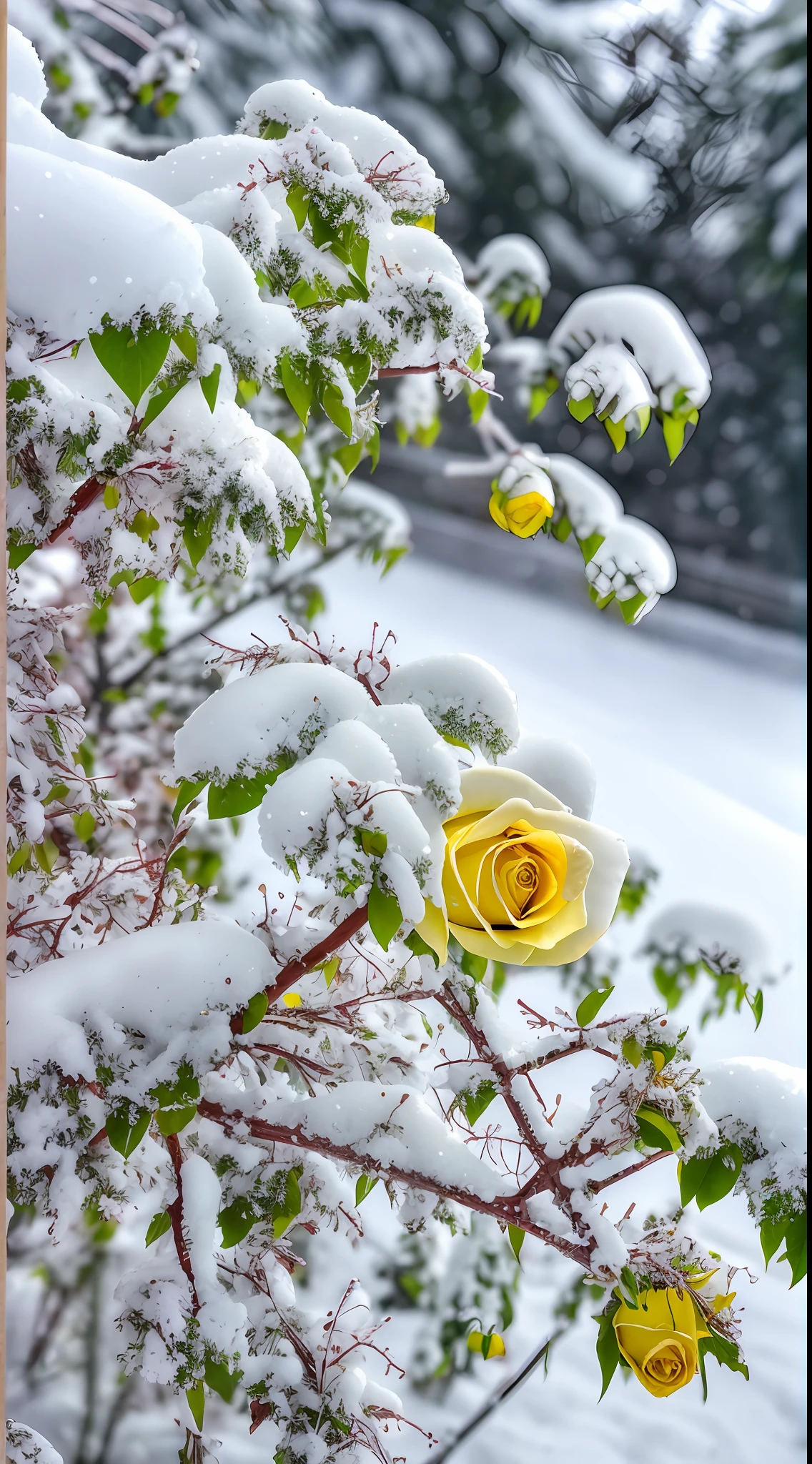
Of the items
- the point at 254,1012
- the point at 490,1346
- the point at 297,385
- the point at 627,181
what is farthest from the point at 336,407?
the point at 627,181

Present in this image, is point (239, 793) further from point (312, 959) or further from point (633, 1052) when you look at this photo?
point (633, 1052)

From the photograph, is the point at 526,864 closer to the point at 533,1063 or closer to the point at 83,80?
the point at 533,1063

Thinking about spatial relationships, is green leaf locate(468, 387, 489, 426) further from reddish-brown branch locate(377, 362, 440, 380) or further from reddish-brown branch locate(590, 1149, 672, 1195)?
reddish-brown branch locate(590, 1149, 672, 1195)

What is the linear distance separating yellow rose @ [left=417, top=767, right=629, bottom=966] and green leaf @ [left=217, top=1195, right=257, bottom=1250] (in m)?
0.17

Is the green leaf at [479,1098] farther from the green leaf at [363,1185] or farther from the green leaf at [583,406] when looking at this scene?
the green leaf at [583,406]

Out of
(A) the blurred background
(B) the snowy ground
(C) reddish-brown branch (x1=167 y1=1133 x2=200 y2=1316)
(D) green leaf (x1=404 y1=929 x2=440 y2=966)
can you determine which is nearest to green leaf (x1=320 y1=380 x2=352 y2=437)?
(D) green leaf (x1=404 y1=929 x2=440 y2=966)

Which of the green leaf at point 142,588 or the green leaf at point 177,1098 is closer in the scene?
the green leaf at point 177,1098

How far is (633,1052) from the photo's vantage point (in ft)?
1.29

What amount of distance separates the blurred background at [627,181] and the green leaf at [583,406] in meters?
1.63

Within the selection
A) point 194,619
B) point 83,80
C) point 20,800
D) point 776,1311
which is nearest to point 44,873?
point 20,800

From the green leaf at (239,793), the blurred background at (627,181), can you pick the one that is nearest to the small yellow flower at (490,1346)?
the green leaf at (239,793)

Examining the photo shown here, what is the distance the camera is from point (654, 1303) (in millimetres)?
391

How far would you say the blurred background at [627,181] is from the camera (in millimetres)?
2029

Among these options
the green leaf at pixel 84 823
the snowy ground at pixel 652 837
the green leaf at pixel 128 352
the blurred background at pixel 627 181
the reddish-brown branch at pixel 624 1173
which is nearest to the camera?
the green leaf at pixel 128 352
